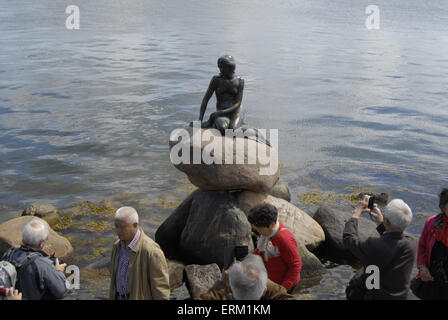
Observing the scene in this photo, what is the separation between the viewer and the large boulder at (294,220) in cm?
988

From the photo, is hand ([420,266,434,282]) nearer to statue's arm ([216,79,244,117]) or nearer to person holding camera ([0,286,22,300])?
person holding camera ([0,286,22,300])

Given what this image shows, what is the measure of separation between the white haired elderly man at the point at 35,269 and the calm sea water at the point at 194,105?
5174mm

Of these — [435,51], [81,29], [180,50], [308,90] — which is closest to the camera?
[308,90]

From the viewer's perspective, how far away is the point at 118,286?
5734 mm

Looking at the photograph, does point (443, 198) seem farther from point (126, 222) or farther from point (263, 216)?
A: point (126, 222)

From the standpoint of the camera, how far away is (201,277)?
339 inches

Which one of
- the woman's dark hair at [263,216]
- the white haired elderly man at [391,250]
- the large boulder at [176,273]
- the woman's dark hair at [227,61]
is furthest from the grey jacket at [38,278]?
the woman's dark hair at [227,61]

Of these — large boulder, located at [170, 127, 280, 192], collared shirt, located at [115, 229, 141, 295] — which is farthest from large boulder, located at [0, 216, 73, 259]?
collared shirt, located at [115, 229, 141, 295]

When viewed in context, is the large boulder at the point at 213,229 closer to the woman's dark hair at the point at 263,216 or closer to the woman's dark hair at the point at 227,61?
the woman's dark hair at the point at 227,61

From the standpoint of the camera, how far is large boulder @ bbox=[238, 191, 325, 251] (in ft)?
32.4

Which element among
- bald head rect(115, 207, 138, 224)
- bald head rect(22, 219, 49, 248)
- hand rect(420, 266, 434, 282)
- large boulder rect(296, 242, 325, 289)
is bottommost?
large boulder rect(296, 242, 325, 289)

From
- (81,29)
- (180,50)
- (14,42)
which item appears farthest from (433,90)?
(81,29)

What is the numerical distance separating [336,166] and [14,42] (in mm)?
34585

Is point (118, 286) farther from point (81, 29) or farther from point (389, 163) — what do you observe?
point (81, 29)
